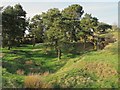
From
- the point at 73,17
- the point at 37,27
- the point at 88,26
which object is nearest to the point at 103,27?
the point at 88,26

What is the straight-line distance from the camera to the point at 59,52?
37.0 m

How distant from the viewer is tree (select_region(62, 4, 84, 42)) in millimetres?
40969

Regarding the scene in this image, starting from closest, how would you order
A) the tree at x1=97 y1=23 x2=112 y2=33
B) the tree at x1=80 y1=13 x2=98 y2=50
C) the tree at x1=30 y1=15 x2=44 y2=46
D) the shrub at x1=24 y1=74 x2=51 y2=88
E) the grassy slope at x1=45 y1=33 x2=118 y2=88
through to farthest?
the shrub at x1=24 y1=74 x2=51 y2=88, the grassy slope at x1=45 y1=33 x2=118 y2=88, the tree at x1=80 y1=13 x2=98 y2=50, the tree at x1=30 y1=15 x2=44 y2=46, the tree at x1=97 y1=23 x2=112 y2=33

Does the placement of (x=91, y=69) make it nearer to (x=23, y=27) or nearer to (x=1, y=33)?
(x=1, y=33)

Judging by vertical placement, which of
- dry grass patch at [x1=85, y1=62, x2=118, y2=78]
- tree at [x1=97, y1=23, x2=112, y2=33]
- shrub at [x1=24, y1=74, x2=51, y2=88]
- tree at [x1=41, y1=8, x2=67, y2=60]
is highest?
tree at [x1=97, y1=23, x2=112, y2=33]

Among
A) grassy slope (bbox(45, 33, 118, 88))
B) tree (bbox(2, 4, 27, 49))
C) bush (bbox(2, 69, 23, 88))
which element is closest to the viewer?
bush (bbox(2, 69, 23, 88))

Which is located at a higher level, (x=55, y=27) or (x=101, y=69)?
(x=55, y=27)

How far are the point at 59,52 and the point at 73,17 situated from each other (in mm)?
12012

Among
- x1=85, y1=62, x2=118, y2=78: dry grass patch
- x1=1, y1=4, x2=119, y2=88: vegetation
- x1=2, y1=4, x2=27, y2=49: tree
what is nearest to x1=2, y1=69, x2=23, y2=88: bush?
x1=1, y1=4, x2=119, y2=88: vegetation

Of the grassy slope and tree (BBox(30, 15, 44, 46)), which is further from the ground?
tree (BBox(30, 15, 44, 46))

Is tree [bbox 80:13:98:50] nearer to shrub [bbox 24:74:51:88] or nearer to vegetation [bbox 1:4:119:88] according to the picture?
vegetation [bbox 1:4:119:88]

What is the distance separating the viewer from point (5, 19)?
40.7 metres

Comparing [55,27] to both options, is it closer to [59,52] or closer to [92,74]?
[59,52]

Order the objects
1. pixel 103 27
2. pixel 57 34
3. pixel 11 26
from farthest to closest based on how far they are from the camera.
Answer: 1. pixel 103 27
2. pixel 11 26
3. pixel 57 34
